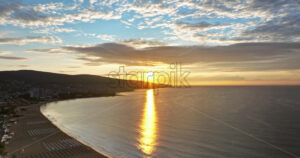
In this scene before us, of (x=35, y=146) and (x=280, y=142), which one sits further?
(x=280, y=142)

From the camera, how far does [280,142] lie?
3956 cm

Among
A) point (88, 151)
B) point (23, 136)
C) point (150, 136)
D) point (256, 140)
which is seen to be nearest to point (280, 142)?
point (256, 140)

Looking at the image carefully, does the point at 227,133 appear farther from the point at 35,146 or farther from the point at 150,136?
the point at 35,146

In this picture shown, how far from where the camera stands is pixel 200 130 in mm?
51062

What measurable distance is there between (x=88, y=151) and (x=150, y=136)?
1636 cm

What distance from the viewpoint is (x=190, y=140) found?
41750mm

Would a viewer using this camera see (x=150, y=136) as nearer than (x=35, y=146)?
No

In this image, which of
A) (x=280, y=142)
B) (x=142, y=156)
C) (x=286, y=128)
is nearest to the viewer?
(x=142, y=156)

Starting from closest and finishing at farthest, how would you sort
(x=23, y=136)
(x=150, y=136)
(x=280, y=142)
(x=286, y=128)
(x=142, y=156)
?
(x=142, y=156)
(x=280, y=142)
(x=23, y=136)
(x=150, y=136)
(x=286, y=128)

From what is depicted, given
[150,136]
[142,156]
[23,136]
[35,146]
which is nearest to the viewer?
[142,156]

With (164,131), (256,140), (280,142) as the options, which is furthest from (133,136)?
(280,142)

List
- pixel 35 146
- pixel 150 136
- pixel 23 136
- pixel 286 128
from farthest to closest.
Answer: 1. pixel 286 128
2. pixel 150 136
3. pixel 23 136
4. pixel 35 146

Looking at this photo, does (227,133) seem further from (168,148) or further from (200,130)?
(168,148)

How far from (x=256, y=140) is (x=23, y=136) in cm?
5003
